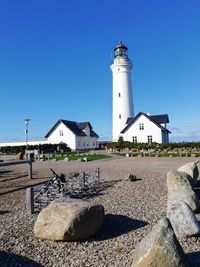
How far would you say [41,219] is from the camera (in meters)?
7.29

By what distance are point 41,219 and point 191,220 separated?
321 centimetres

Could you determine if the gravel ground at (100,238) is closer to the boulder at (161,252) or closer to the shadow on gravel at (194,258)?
the shadow on gravel at (194,258)

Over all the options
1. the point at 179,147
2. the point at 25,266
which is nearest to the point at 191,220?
the point at 25,266

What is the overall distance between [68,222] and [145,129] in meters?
46.7

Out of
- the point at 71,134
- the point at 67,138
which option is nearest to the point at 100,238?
the point at 71,134

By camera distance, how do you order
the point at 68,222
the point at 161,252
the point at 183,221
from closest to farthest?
1. the point at 161,252
2. the point at 68,222
3. the point at 183,221

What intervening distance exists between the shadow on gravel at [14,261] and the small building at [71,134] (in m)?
53.5

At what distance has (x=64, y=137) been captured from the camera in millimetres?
60500

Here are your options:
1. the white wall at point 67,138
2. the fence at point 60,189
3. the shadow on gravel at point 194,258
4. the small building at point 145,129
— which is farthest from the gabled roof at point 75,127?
the shadow on gravel at point 194,258

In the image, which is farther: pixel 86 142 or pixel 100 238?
pixel 86 142

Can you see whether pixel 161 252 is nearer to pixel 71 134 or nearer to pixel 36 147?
pixel 36 147

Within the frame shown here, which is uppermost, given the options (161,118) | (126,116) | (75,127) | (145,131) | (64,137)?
(126,116)

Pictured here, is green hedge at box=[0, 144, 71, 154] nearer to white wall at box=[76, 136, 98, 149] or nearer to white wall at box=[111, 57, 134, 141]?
white wall at box=[76, 136, 98, 149]

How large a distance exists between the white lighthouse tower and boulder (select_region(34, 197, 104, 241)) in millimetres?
48645
